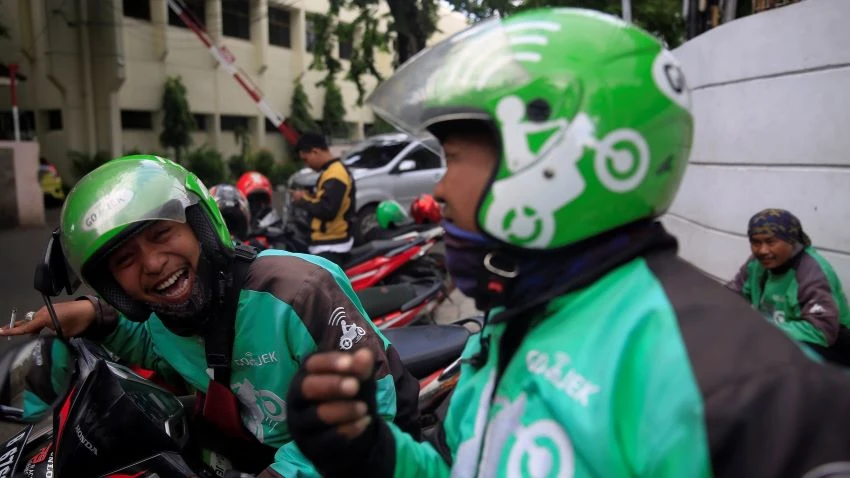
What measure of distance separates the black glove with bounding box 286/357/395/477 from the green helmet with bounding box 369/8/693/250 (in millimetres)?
373

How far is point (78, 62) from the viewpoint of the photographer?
16531mm

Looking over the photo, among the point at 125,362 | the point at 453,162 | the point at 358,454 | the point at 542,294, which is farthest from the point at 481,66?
the point at 125,362

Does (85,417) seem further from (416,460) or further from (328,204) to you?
(328,204)

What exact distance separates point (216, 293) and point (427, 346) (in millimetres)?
1301

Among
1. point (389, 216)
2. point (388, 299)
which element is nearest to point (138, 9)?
point (389, 216)

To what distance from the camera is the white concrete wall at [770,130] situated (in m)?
4.36

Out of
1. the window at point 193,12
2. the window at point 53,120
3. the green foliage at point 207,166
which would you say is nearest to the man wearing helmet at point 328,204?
the green foliage at point 207,166

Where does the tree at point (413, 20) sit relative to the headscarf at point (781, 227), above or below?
above

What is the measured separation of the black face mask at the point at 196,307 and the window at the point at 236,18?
885 inches

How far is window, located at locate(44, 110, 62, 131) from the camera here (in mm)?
17484

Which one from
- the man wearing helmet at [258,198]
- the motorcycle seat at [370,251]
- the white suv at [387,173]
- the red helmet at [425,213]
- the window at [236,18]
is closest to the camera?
the motorcycle seat at [370,251]

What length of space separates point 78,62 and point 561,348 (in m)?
18.7

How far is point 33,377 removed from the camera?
1.88 metres

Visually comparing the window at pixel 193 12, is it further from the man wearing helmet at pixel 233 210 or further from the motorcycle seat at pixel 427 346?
the motorcycle seat at pixel 427 346
